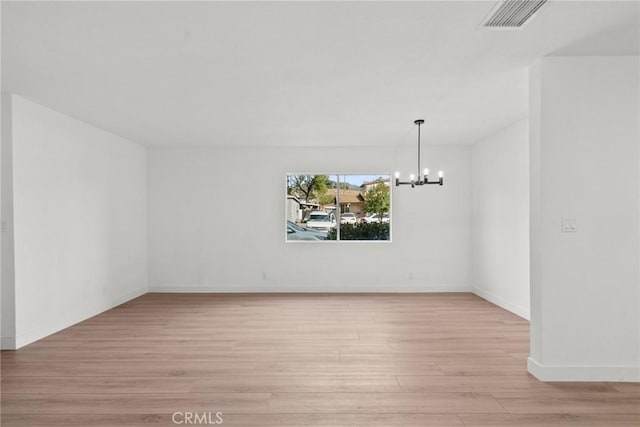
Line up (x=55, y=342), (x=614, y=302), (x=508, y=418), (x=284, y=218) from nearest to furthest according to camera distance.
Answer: (x=508, y=418)
(x=614, y=302)
(x=55, y=342)
(x=284, y=218)

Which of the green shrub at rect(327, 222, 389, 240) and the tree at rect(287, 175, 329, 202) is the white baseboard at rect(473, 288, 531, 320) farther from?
the tree at rect(287, 175, 329, 202)

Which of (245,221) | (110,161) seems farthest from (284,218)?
(110,161)

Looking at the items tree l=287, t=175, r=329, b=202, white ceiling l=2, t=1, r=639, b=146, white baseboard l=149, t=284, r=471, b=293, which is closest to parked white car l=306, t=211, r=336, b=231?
tree l=287, t=175, r=329, b=202

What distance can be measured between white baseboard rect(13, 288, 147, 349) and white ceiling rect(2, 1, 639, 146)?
2.45 meters

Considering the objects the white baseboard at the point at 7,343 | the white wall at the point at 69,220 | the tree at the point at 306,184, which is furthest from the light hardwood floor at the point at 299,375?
the tree at the point at 306,184

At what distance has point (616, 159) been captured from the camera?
2926 mm

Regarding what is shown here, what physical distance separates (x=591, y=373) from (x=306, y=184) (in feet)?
15.4

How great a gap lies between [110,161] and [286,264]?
3173 mm

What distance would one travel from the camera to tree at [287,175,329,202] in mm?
6527

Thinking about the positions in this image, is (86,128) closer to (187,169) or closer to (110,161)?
(110,161)

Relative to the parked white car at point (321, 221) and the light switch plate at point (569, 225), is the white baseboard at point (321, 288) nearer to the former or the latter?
the parked white car at point (321, 221)

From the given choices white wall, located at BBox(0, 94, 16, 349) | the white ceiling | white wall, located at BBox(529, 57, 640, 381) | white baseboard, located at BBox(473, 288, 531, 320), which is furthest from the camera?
white baseboard, located at BBox(473, 288, 531, 320)

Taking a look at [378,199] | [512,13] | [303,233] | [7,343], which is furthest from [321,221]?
[512,13]

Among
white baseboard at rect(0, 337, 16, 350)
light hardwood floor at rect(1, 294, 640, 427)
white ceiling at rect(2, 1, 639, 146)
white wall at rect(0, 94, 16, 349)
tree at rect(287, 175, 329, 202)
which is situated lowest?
light hardwood floor at rect(1, 294, 640, 427)
